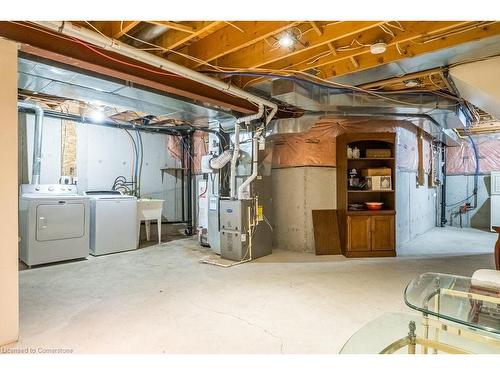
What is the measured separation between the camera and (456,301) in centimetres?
191

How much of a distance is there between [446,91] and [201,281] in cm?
428

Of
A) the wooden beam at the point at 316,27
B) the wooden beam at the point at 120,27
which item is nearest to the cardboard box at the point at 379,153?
the wooden beam at the point at 316,27

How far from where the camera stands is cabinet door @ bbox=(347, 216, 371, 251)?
15.8ft

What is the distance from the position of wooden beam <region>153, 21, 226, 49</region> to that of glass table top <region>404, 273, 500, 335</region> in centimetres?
245

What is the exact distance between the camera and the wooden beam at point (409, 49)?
253 cm

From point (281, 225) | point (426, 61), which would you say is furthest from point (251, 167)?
point (426, 61)

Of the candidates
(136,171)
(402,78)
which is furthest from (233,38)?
(136,171)

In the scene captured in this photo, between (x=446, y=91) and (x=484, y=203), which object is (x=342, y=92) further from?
(x=484, y=203)

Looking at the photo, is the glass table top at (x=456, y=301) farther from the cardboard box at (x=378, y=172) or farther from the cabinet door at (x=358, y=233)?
the cardboard box at (x=378, y=172)

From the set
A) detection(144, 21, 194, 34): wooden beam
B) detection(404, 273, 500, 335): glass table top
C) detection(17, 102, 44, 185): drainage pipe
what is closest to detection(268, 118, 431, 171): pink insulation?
detection(144, 21, 194, 34): wooden beam

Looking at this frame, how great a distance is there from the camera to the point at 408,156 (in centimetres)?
599

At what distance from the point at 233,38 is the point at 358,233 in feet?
11.5

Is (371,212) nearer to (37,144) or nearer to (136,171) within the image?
(136,171)
